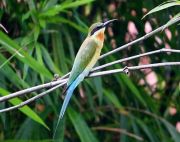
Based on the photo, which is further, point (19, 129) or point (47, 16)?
point (19, 129)

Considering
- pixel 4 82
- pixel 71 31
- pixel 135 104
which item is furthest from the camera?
pixel 135 104

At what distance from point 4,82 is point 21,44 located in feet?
0.56

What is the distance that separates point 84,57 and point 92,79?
73 centimetres

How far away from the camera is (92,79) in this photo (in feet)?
9.23

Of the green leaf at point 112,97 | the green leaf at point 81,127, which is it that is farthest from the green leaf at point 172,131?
the green leaf at point 81,127

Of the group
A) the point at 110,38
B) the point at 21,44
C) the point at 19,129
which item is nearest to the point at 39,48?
the point at 21,44

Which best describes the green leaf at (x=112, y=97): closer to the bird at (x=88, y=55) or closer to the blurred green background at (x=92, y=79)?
the blurred green background at (x=92, y=79)

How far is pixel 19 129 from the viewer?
2846 mm

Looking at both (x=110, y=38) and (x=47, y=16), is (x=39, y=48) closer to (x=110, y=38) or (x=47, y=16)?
(x=47, y=16)

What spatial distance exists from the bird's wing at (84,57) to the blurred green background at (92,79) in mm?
344

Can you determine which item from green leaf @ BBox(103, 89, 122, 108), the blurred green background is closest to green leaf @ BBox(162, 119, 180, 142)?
the blurred green background

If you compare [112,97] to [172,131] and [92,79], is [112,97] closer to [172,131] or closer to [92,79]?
[92,79]

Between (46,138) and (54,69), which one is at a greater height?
(54,69)

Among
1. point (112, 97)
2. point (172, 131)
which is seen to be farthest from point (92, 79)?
point (172, 131)
